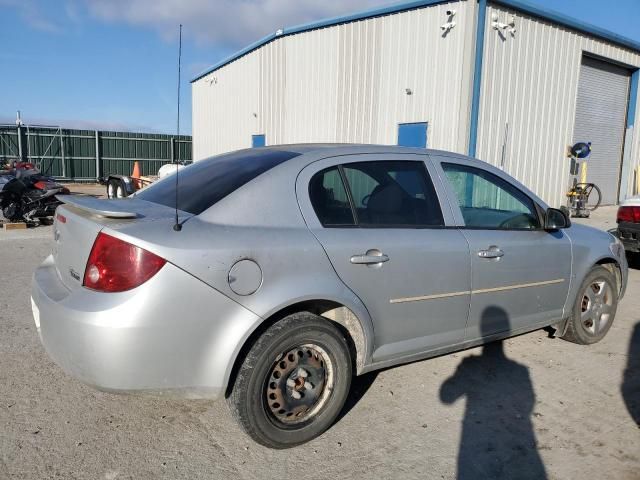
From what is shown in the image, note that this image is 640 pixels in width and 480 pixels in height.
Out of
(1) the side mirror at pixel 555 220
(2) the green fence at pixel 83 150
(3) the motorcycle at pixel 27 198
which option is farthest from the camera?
(2) the green fence at pixel 83 150

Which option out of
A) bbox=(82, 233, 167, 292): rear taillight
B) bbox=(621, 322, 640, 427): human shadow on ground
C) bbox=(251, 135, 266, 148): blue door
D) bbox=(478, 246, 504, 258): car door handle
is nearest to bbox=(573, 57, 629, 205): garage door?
bbox=(251, 135, 266, 148): blue door

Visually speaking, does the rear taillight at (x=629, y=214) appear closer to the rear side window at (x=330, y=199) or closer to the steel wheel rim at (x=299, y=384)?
the rear side window at (x=330, y=199)

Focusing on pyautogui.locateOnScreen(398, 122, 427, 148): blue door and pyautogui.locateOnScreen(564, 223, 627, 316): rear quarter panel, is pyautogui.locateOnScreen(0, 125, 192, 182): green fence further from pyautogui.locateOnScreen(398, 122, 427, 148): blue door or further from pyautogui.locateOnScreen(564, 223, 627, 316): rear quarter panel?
pyautogui.locateOnScreen(564, 223, 627, 316): rear quarter panel

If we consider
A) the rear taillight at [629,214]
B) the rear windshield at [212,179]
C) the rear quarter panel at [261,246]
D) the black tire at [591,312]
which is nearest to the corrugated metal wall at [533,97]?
the rear taillight at [629,214]

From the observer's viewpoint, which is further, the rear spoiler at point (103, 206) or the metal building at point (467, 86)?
the metal building at point (467, 86)

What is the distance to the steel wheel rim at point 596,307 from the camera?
452cm

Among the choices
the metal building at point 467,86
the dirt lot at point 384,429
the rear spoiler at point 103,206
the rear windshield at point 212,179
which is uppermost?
the metal building at point 467,86

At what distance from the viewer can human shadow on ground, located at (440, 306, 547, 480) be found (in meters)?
2.77

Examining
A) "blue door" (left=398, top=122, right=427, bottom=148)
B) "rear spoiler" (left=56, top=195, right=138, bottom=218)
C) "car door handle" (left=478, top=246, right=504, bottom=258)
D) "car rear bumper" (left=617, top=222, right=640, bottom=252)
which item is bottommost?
"car rear bumper" (left=617, top=222, right=640, bottom=252)

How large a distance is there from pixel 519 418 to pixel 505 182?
171 cm

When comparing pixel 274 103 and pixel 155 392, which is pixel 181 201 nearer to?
pixel 155 392

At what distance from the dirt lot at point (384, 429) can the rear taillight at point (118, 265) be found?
95cm

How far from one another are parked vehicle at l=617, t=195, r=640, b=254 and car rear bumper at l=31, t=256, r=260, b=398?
21.0 feet

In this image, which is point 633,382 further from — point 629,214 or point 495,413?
point 629,214
